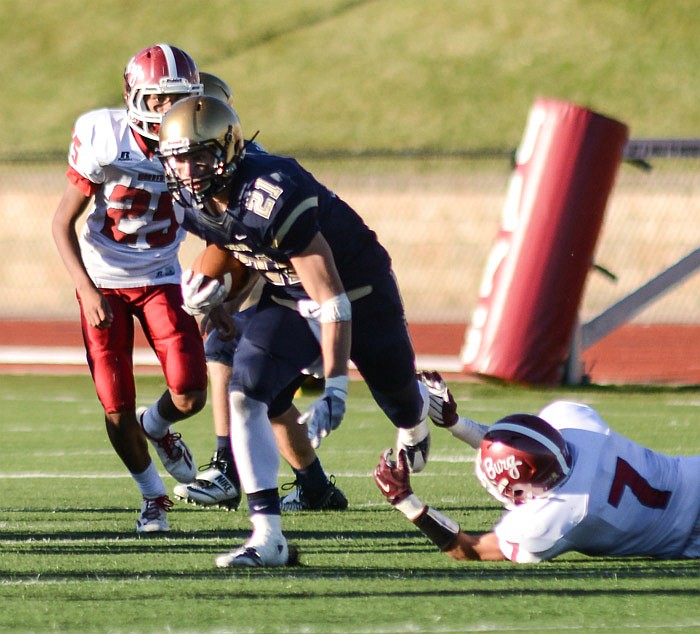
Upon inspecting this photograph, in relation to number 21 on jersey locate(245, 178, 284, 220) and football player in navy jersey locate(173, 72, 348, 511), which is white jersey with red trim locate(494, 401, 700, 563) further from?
football player in navy jersey locate(173, 72, 348, 511)

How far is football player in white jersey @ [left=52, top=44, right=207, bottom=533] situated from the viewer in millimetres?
5375

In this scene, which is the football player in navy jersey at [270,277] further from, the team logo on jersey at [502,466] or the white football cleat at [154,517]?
the white football cleat at [154,517]

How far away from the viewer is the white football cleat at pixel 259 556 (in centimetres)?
434

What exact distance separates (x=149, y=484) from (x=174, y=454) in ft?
1.38

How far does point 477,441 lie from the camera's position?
18.3ft

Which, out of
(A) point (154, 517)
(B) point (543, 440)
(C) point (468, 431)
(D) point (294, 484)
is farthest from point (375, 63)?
(B) point (543, 440)

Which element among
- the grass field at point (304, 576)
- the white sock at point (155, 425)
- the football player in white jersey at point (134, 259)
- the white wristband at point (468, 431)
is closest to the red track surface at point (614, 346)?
the grass field at point (304, 576)

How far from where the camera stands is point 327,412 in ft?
13.4

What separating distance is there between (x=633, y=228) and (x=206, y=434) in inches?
728

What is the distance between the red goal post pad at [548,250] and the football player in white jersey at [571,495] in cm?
622

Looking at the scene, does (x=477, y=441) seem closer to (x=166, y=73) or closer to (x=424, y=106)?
(x=166, y=73)

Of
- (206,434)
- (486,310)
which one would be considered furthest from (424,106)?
(206,434)

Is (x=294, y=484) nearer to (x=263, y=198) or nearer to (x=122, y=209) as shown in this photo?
(x=122, y=209)

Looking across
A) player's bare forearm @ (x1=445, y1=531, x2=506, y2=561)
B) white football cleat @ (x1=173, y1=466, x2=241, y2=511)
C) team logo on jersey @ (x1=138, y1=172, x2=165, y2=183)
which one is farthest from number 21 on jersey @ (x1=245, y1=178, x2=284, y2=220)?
white football cleat @ (x1=173, y1=466, x2=241, y2=511)
